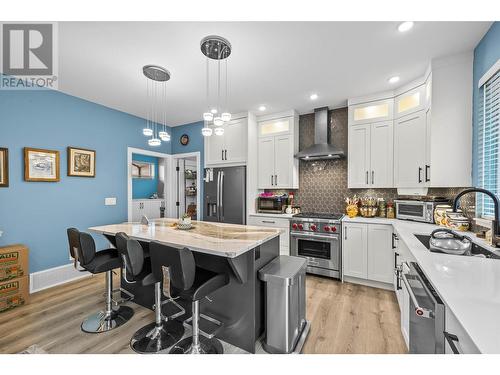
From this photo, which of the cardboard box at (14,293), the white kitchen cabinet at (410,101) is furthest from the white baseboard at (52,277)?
the white kitchen cabinet at (410,101)

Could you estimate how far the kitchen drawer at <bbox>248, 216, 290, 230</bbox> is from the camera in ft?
11.4

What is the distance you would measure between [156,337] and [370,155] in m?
3.43

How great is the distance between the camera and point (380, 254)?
2818mm

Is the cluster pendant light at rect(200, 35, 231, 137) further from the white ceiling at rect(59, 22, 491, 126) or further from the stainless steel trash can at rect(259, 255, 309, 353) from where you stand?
the stainless steel trash can at rect(259, 255, 309, 353)

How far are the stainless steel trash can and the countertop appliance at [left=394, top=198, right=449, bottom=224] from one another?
190 centimetres

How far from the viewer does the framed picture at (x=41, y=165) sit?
2743 millimetres

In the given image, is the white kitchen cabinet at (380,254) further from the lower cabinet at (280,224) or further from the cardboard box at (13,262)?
the cardboard box at (13,262)

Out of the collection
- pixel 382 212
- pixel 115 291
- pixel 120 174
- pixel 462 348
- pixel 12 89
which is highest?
pixel 12 89

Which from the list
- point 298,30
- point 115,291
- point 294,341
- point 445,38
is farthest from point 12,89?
point 445,38

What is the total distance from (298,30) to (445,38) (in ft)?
4.55

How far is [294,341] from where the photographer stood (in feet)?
5.82

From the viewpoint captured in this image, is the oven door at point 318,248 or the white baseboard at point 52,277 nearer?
the white baseboard at point 52,277

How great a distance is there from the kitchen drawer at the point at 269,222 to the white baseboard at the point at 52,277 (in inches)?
109
